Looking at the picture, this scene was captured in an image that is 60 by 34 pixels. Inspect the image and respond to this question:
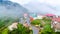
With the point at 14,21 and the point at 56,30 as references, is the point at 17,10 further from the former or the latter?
the point at 56,30

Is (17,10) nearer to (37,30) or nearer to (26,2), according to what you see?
(26,2)

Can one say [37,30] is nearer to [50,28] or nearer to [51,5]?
[50,28]

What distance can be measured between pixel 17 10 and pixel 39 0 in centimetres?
23

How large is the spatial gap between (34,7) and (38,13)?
0.22 ft

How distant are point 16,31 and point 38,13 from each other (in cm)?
27

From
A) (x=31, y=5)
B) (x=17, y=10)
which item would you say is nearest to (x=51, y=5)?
(x=31, y=5)

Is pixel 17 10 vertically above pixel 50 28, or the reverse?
pixel 17 10

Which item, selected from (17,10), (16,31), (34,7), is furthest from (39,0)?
(16,31)

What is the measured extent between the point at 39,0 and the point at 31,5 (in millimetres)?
89

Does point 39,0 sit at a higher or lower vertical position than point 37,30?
higher

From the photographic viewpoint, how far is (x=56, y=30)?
2.13 meters

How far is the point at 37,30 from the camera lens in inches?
83.9

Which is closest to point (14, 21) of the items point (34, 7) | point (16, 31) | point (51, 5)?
point (16, 31)

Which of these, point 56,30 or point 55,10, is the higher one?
point 55,10
